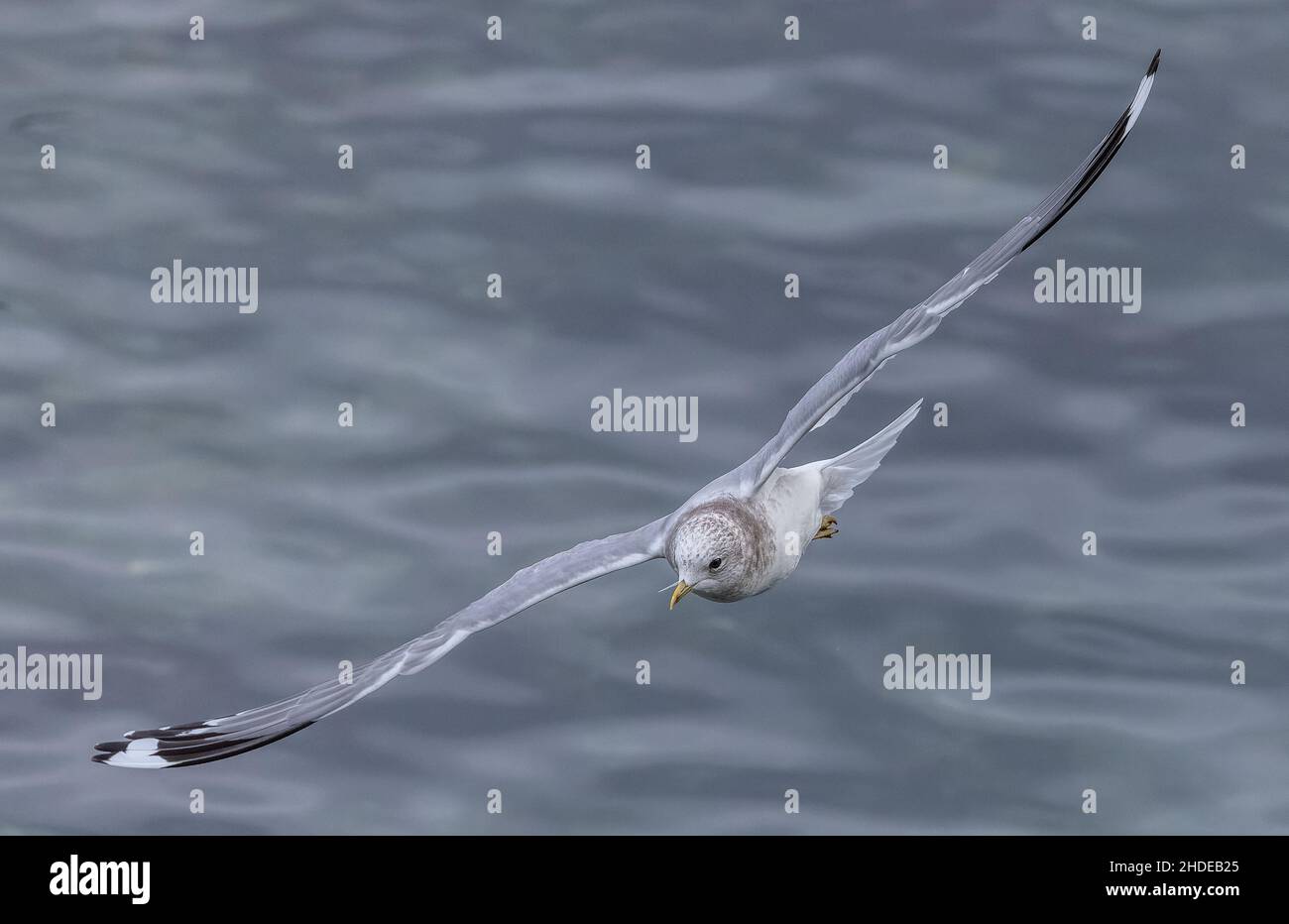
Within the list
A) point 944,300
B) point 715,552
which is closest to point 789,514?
point 715,552

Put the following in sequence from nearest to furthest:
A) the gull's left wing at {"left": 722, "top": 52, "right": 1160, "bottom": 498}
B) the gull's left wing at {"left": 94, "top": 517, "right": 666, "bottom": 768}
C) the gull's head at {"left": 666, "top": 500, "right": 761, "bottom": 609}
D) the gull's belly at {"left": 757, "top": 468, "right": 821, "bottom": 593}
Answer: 1. the gull's left wing at {"left": 722, "top": 52, "right": 1160, "bottom": 498}
2. the gull's head at {"left": 666, "top": 500, "right": 761, "bottom": 609}
3. the gull's left wing at {"left": 94, "top": 517, "right": 666, "bottom": 768}
4. the gull's belly at {"left": 757, "top": 468, "right": 821, "bottom": 593}

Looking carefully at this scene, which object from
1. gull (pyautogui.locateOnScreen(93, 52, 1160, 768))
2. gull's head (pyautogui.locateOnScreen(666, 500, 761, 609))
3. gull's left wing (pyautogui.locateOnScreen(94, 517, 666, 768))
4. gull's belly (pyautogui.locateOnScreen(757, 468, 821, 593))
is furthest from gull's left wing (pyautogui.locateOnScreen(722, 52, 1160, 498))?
gull's left wing (pyautogui.locateOnScreen(94, 517, 666, 768))

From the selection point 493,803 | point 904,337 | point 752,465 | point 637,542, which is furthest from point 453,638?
point 493,803

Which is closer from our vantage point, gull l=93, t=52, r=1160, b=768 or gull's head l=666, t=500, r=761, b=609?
gull l=93, t=52, r=1160, b=768

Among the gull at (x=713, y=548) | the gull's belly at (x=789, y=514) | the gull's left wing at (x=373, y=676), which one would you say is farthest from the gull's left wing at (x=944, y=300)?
the gull's left wing at (x=373, y=676)

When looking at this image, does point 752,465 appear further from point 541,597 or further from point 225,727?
point 225,727

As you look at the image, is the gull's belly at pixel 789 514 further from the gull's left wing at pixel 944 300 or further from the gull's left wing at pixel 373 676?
the gull's left wing at pixel 944 300

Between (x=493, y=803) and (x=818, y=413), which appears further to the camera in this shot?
(x=493, y=803)

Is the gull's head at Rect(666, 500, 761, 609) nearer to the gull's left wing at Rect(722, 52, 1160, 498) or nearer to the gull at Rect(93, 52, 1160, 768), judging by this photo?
the gull at Rect(93, 52, 1160, 768)
